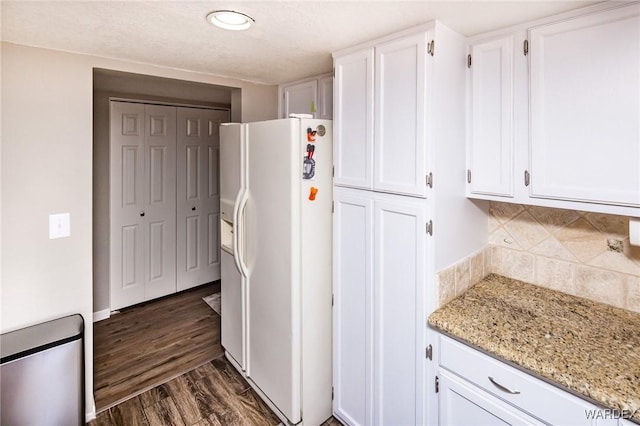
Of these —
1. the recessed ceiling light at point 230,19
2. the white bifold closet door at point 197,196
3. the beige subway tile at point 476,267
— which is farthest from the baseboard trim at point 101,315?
the beige subway tile at point 476,267

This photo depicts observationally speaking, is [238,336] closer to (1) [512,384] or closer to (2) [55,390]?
(2) [55,390]

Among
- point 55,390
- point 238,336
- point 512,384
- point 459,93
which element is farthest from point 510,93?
point 55,390

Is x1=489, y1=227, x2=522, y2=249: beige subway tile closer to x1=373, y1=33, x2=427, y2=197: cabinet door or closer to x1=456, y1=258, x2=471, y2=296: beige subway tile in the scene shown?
x1=456, y1=258, x2=471, y2=296: beige subway tile

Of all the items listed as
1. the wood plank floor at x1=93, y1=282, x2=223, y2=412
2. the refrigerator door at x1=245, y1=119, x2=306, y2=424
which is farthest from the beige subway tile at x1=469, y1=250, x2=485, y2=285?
the wood plank floor at x1=93, y1=282, x2=223, y2=412

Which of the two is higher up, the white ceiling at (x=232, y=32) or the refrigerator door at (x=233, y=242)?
the white ceiling at (x=232, y=32)

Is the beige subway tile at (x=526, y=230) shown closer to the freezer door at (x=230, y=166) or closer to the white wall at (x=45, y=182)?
the freezer door at (x=230, y=166)

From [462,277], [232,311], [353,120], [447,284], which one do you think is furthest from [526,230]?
[232,311]

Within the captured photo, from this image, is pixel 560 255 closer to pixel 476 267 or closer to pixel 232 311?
pixel 476 267

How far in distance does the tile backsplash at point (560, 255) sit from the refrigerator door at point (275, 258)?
0.83m

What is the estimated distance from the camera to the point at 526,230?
1.88 metres

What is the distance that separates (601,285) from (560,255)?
21 cm

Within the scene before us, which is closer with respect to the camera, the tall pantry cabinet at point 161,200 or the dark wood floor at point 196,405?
the dark wood floor at point 196,405

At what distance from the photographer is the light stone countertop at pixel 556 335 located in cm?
113

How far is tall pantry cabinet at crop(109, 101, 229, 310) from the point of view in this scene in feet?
11.4
